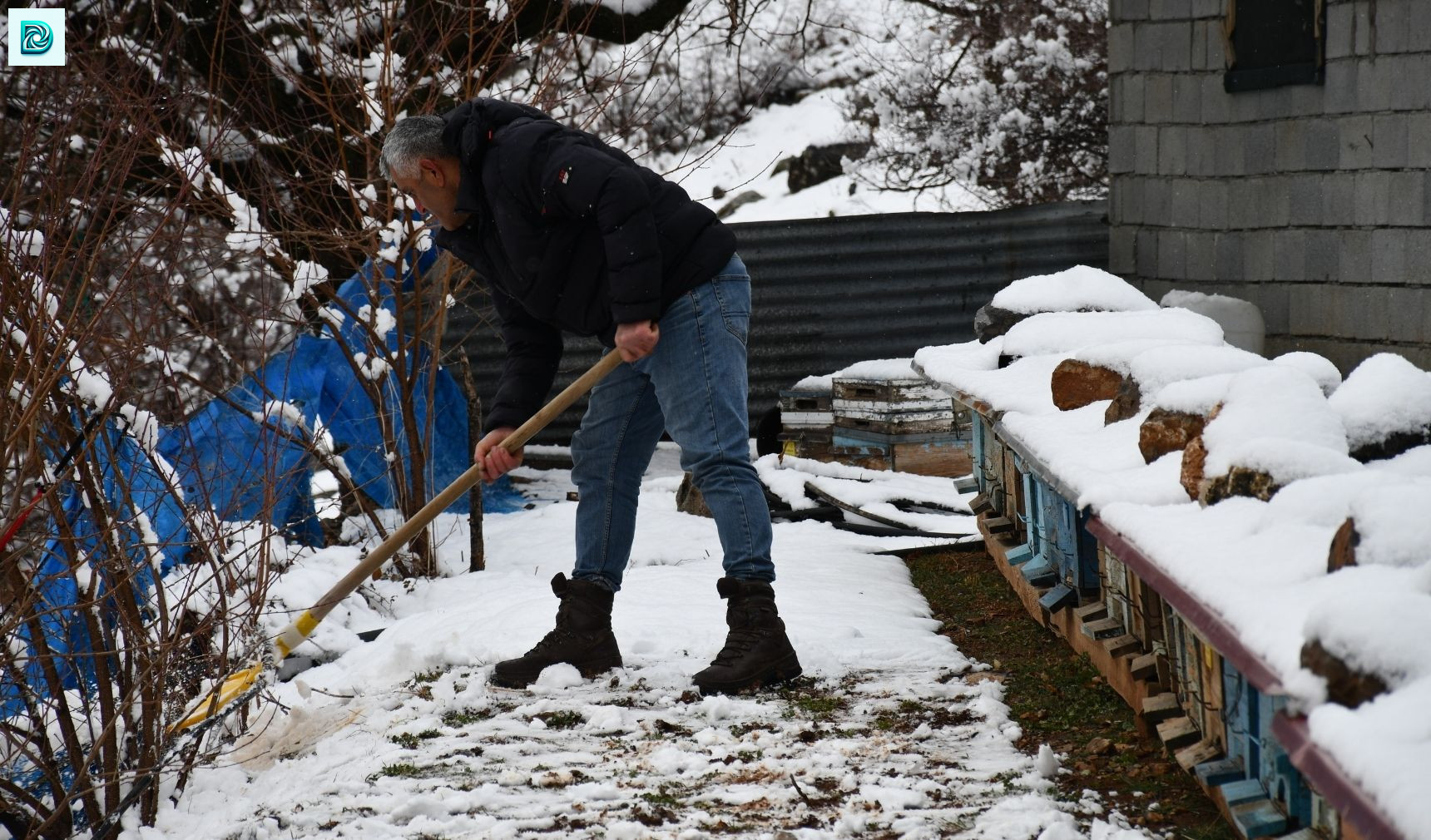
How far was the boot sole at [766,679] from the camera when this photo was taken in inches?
138

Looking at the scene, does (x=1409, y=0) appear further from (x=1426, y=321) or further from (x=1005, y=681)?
(x=1005, y=681)

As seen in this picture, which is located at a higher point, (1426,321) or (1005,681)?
(1426,321)

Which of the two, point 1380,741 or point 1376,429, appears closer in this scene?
point 1380,741

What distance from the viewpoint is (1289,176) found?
726 centimetres

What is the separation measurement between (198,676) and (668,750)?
1.49m

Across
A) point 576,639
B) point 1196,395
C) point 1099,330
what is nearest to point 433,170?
point 576,639

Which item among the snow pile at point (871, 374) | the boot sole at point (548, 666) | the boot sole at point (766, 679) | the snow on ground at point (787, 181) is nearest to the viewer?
the boot sole at point (766, 679)

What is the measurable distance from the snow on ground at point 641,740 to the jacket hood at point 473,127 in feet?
4.78

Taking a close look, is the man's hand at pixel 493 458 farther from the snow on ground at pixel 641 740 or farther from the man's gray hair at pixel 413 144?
the man's gray hair at pixel 413 144

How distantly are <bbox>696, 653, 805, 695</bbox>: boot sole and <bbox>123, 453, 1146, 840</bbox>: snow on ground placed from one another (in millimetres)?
35

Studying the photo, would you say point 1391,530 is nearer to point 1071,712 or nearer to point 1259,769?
point 1259,769

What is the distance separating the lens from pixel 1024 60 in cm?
1314

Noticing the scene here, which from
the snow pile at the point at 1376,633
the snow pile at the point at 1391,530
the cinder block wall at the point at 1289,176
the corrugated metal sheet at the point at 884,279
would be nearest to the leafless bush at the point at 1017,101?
the corrugated metal sheet at the point at 884,279

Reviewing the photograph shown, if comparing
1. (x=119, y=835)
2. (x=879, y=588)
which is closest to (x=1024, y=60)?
(x=879, y=588)
